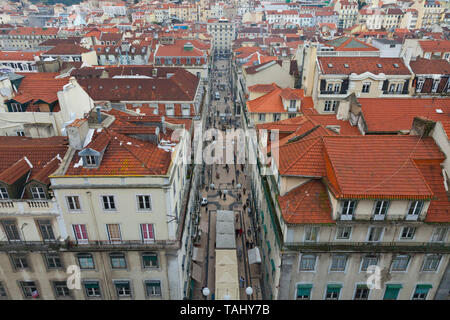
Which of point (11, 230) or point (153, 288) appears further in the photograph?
point (153, 288)

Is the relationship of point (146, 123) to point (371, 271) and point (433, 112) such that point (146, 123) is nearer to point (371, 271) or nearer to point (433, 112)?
point (371, 271)

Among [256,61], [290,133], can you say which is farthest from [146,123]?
[256,61]

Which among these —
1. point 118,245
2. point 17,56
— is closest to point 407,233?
point 118,245

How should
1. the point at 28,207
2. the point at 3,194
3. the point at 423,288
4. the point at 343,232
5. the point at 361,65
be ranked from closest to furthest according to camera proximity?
the point at 3,194 < the point at 28,207 < the point at 343,232 < the point at 423,288 < the point at 361,65

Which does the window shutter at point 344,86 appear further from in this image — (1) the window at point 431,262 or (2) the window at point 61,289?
(2) the window at point 61,289

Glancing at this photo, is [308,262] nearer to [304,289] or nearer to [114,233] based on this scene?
[304,289]

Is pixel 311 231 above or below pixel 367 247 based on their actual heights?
above

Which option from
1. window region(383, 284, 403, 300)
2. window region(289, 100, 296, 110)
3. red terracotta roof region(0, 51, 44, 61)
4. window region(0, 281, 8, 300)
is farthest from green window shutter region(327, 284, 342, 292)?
red terracotta roof region(0, 51, 44, 61)
